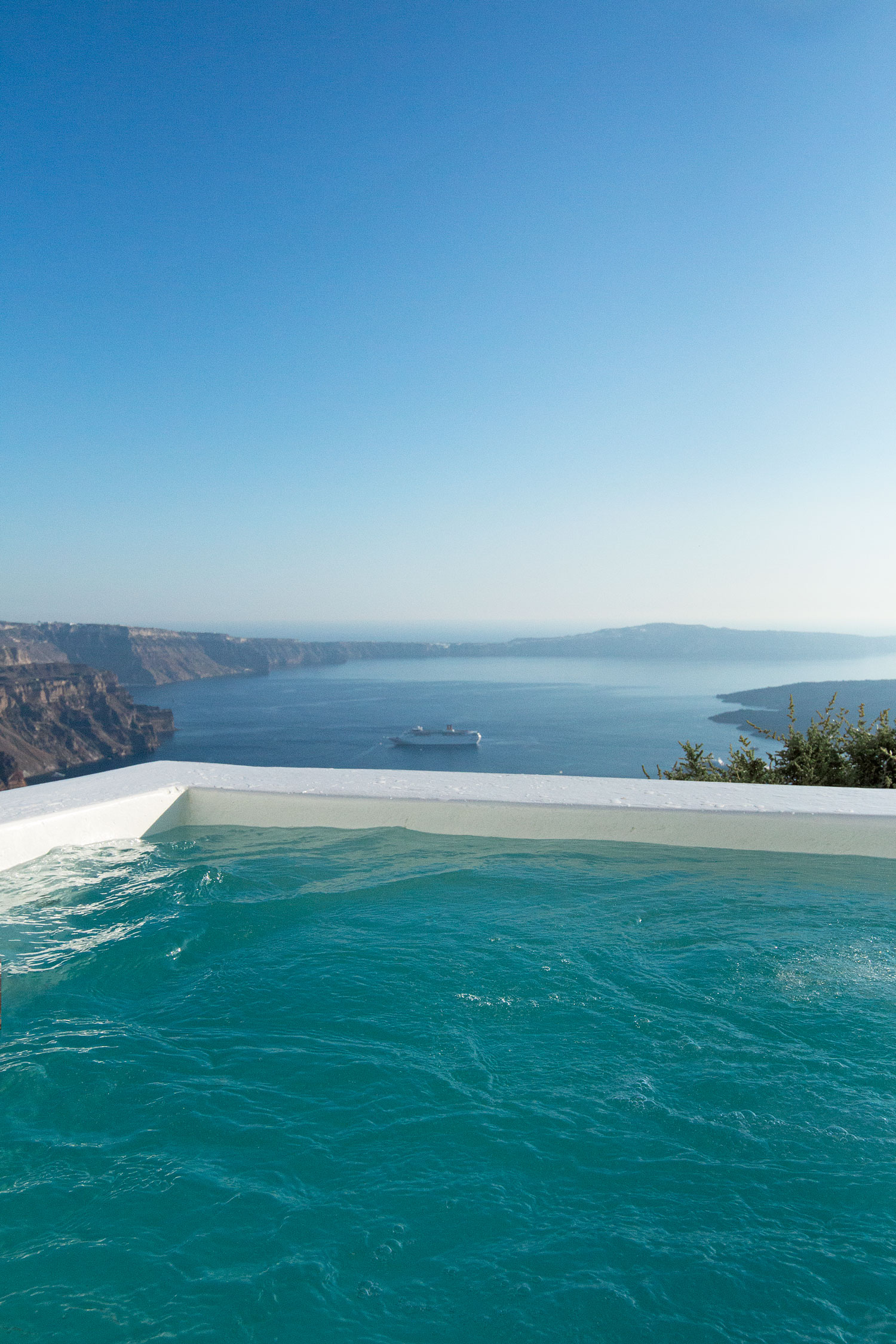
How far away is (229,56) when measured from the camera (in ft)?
28.1

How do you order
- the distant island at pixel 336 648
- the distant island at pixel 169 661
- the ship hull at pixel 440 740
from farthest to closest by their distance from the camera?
the distant island at pixel 336 648 → the distant island at pixel 169 661 → the ship hull at pixel 440 740

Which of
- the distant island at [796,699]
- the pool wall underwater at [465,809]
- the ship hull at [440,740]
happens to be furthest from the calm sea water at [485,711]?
the pool wall underwater at [465,809]

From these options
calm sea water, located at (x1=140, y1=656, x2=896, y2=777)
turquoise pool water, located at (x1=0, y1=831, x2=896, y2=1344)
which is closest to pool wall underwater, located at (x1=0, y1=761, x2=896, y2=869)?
turquoise pool water, located at (x1=0, y1=831, x2=896, y2=1344)

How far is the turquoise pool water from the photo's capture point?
127 cm

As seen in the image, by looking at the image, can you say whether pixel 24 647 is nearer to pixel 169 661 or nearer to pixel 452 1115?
pixel 169 661

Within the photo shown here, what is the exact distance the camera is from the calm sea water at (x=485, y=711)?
39625 millimetres

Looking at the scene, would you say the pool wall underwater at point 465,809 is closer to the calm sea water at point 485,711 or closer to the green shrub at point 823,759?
the green shrub at point 823,759

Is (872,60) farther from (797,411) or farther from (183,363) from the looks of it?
(183,363)

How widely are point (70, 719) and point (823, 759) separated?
56.4 m

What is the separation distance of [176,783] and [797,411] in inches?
668

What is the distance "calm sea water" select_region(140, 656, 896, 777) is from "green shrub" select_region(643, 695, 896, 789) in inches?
725

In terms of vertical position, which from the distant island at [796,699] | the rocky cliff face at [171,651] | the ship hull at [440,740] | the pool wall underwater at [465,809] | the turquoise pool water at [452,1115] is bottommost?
the ship hull at [440,740]

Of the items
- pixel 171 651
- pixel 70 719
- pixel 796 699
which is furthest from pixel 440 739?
pixel 171 651

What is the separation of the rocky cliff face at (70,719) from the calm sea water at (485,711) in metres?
3.43
